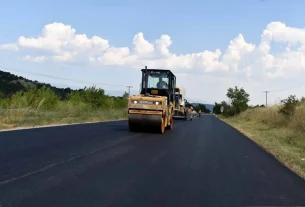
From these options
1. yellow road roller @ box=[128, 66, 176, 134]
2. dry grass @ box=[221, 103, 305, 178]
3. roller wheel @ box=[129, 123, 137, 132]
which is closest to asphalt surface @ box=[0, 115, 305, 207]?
dry grass @ box=[221, 103, 305, 178]

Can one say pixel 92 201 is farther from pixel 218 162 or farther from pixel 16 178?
pixel 218 162

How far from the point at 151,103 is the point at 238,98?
69.2m

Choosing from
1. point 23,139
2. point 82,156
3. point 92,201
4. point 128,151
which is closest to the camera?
point 92,201

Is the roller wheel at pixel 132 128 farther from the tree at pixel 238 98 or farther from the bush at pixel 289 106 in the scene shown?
the tree at pixel 238 98

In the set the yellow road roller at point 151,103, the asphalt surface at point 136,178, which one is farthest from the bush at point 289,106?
the asphalt surface at point 136,178

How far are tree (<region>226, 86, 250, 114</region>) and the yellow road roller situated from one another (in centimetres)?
6320

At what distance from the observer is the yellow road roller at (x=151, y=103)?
21.6m

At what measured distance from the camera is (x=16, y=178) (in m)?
8.19

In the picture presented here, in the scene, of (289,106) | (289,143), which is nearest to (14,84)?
(289,106)

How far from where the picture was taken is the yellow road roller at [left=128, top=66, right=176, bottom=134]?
21625 mm

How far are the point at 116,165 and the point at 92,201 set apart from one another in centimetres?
391

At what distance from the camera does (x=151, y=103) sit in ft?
71.0

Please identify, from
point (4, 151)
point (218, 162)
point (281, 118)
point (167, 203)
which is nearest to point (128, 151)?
point (218, 162)

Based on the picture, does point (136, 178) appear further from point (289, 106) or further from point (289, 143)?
point (289, 106)
